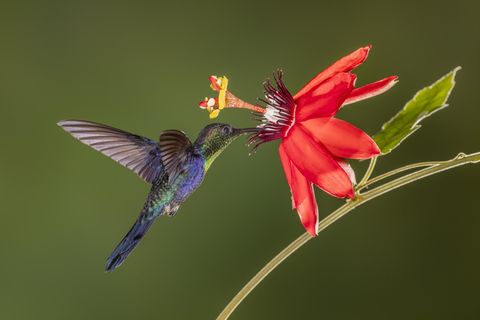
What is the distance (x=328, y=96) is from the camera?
700mm

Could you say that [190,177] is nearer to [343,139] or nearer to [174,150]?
[174,150]

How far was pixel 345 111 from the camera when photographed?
8.83 feet

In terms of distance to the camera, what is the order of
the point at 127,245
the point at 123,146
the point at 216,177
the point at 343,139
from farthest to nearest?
the point at 216,177 → the point at 123,146 → the point at 127,245 → the point at 343,139

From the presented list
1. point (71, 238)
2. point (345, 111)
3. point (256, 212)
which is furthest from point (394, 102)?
point (71, 238)

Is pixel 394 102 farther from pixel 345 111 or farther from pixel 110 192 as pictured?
pixel 110 192

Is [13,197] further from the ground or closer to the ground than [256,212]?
further from the ground

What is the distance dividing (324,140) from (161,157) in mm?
225

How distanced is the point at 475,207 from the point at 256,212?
2.79ft

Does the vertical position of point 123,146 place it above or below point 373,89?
above

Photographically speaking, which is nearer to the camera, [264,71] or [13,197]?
[13,197]

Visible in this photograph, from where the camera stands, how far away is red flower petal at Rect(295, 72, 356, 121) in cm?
69

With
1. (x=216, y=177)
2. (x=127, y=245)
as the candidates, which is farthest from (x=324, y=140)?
(x=216, y=177)

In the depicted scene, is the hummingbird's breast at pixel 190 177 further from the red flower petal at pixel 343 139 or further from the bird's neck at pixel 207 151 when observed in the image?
the red flower petal at pixel 343 139

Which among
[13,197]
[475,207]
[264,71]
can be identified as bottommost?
[475,207]
